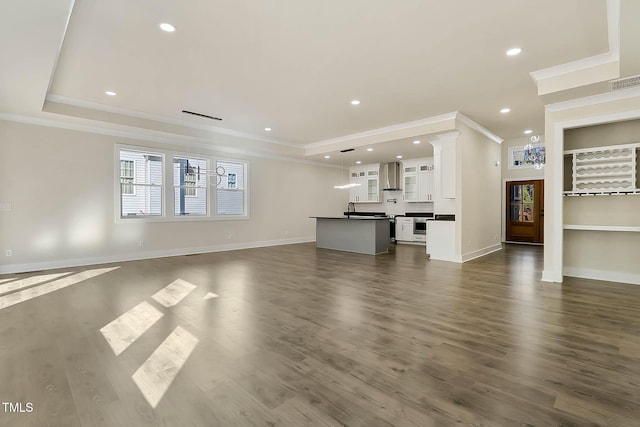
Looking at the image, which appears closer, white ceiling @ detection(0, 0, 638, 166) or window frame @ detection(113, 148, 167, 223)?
white ceiling @ detection(0, 0, 638, 166)

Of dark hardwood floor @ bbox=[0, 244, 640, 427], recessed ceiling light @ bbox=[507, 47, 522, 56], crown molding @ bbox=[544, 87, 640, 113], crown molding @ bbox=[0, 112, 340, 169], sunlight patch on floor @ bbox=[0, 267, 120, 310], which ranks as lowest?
dark hardwood floor @ bbox=[0, 244, 640, 427]

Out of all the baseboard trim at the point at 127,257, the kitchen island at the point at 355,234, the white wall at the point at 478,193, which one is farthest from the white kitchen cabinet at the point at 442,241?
the baseboard trim at the point at 127,257

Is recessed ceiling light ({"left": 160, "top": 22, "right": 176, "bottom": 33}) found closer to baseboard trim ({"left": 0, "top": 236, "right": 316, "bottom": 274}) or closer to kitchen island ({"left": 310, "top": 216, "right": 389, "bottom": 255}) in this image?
baseboard trim ({"left": 0, "top": 236, "right": 316, "bottom": 274})

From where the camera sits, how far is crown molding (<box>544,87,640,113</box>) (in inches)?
163

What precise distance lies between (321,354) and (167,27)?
3.57 m

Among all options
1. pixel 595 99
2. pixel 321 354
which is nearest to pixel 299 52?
pixel 321 354

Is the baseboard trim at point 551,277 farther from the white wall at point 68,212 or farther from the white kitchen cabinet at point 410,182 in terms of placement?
the white wall at point 68,212

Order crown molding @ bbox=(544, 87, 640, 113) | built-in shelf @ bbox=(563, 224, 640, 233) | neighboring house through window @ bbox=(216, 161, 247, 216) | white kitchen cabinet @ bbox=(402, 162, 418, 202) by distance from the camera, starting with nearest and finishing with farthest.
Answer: crown molding @ bbox=(544, 87, 640, 113)
built-in shelf @ bbox=(563, 224, 640, 233)
neighboring house through window @ bbox=(216, 161, 247, 216)
white kitchen cabinet @ bbox=(402, 162, 418, 202)

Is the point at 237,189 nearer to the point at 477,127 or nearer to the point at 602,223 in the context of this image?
the point at 477,127

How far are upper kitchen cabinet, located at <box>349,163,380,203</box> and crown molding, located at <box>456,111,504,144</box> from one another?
391cm

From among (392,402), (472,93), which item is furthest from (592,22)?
(392,402)

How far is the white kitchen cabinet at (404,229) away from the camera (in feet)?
31.8

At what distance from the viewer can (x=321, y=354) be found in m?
2.36

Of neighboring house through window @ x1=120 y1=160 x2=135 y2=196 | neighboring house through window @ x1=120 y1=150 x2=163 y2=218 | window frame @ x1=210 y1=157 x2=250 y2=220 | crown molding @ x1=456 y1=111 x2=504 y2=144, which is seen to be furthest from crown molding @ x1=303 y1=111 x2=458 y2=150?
neighboring house through window @ x1=120 y1=160 x2=135 y2=196
